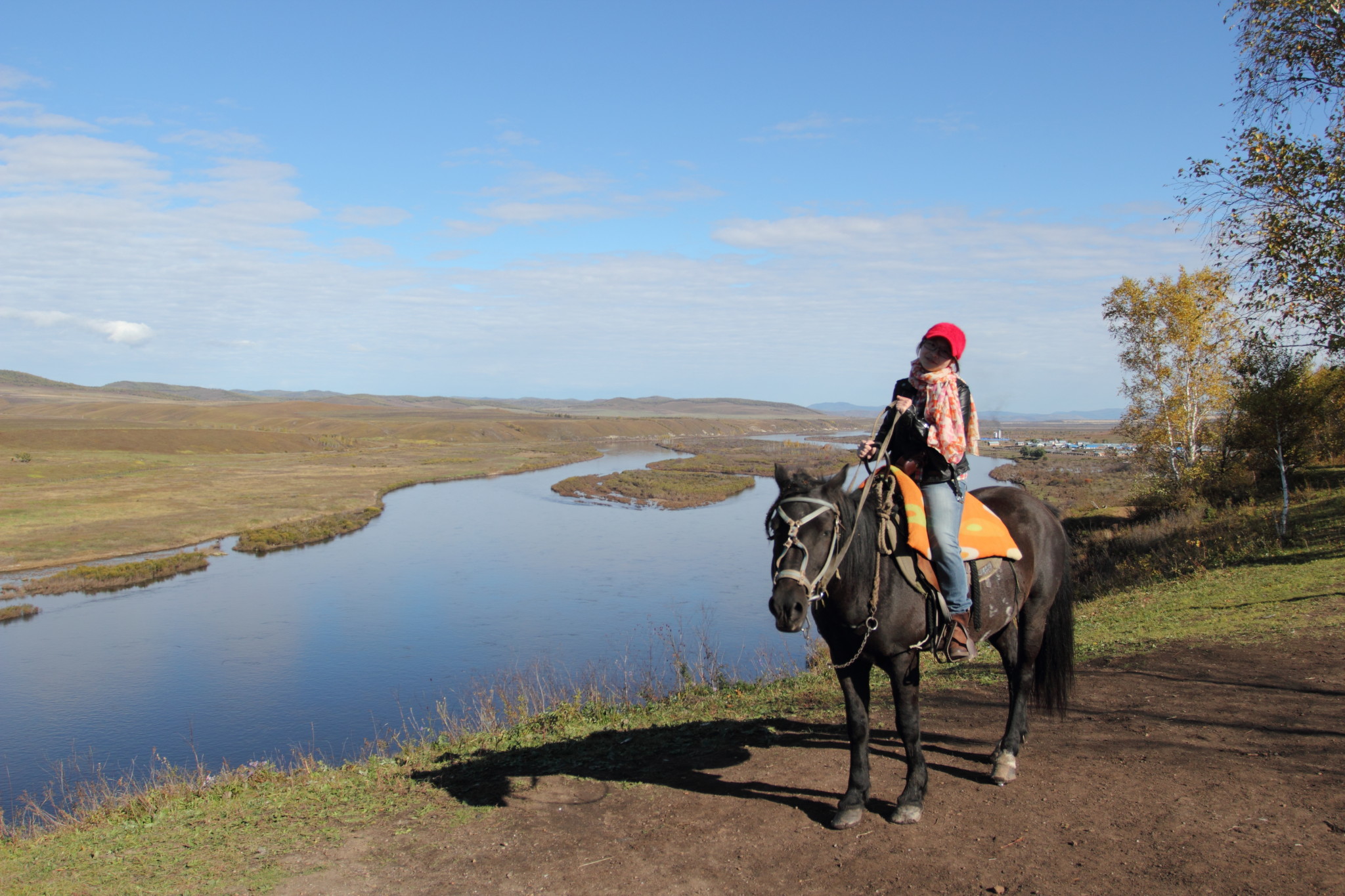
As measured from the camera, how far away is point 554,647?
2162cm

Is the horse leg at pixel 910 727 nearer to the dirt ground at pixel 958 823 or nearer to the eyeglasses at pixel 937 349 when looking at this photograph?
the dirt ground at pixel 958 823

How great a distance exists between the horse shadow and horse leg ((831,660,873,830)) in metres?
0.18

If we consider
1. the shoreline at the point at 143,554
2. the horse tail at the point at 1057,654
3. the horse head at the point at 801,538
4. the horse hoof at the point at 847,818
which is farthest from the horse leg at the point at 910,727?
the shoreline at the point at 143,554

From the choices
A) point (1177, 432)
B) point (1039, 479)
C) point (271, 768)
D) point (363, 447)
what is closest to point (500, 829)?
point (271, 768)

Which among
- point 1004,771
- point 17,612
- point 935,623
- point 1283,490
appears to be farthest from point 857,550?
point 17,612

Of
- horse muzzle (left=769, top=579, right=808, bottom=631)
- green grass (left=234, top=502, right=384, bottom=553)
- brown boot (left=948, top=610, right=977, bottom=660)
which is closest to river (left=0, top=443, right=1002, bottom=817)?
green grass (left=234, top=502, right=384, bottom=553)

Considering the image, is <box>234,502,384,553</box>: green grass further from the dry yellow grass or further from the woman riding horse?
the woman riding horse

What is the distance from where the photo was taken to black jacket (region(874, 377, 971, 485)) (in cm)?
514

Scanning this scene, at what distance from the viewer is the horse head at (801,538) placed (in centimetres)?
438

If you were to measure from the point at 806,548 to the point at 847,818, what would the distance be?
6.35ft

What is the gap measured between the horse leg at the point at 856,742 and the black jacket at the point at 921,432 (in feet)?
4.49

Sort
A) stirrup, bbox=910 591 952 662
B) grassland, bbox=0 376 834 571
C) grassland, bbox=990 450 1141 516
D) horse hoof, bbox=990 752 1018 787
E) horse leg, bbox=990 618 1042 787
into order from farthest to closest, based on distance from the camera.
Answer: grassland, bbox=0 376 834 571, grassland, bbox=990 450 1141 516, horse leg, bbox=990 618 1042 787, horse hoof, bbox=990 752 1018 787, stirrup, bbox=910 591 952 662

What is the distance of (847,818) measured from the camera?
5.04m

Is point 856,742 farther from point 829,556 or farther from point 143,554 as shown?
point 143,554
